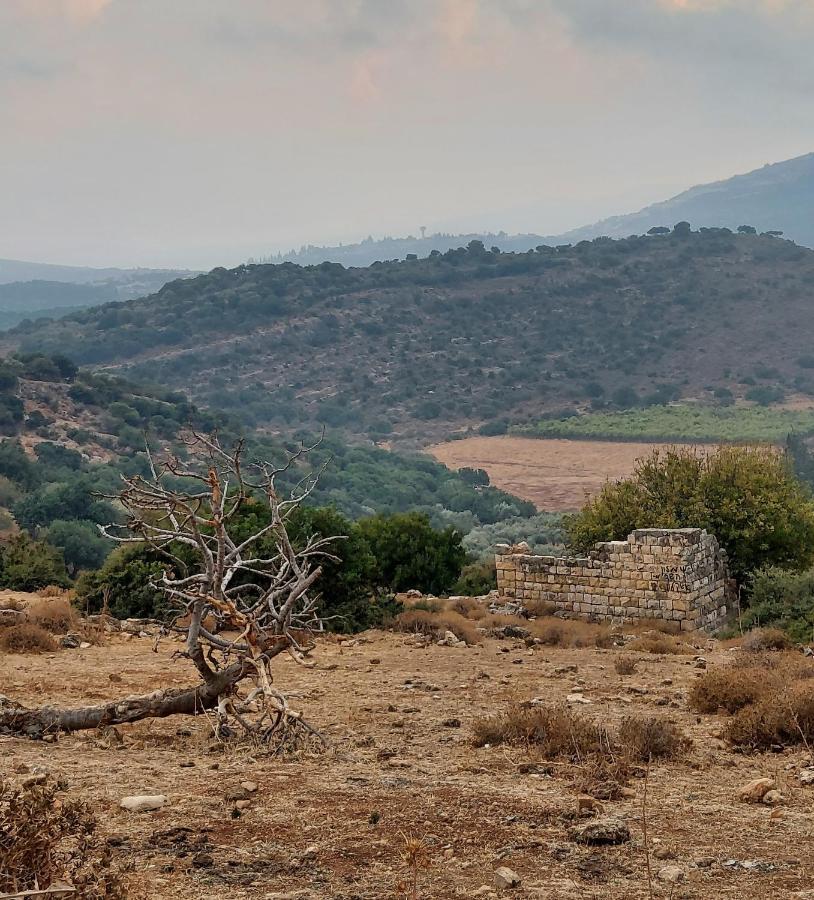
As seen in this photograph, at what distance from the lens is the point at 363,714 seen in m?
9.93

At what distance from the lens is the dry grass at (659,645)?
1423 cm

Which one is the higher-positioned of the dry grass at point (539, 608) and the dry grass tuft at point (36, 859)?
the dry grass tuft at point (36, 859)

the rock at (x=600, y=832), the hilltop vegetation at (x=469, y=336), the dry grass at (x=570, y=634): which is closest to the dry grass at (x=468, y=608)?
the dry grass at (x=570, y=634)

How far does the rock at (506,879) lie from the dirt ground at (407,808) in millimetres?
43

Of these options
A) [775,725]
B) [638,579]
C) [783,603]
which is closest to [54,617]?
[638,579]

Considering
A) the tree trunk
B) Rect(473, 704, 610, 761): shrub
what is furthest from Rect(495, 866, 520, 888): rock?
the tree trunk

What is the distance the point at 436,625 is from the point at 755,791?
357 inches

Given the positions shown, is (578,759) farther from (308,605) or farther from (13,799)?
(13,799)

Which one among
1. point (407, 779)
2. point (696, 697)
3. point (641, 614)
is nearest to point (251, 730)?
point (407, 779)

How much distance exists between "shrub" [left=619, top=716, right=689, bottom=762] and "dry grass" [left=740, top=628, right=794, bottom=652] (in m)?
6.04

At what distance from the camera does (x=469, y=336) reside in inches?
3920

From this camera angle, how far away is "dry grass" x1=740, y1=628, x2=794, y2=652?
46.2 feet

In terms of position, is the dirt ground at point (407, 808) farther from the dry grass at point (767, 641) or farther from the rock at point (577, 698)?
the dry grass at point (767, 641)

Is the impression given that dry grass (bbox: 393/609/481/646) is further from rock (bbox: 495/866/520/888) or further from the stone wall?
rock (bbox: 495/866/520/888)
